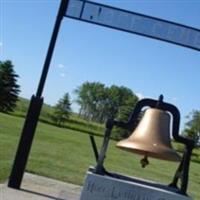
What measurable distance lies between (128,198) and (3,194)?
11.1ft

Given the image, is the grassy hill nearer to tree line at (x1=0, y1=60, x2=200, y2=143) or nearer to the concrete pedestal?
tree line at (x1=0, y1=60, x2=200, y2=143)

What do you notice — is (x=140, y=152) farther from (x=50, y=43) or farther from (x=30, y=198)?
(x=50, y=43)

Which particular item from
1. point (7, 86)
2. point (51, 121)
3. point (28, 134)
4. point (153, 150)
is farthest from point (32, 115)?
point (51, 121)

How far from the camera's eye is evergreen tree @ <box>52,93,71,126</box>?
271 ft

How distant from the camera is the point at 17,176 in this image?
31.3 ft

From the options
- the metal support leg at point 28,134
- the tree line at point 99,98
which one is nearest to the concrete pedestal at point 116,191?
the metal support leg at point 28,134

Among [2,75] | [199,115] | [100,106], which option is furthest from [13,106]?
[100,106]

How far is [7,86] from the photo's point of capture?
228 ft

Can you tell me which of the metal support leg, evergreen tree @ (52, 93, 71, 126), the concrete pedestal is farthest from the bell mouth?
evergreen tree @ (52, 93, 71, 126)

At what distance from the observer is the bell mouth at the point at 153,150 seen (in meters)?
5.52

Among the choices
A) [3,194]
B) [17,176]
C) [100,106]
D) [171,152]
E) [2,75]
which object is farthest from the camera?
[100,106]

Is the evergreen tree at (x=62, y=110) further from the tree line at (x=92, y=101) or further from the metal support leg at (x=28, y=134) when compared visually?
the metal support leg at (x=28, y=134)

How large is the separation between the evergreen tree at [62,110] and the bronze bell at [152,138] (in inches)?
2900

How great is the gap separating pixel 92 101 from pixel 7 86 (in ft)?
173
